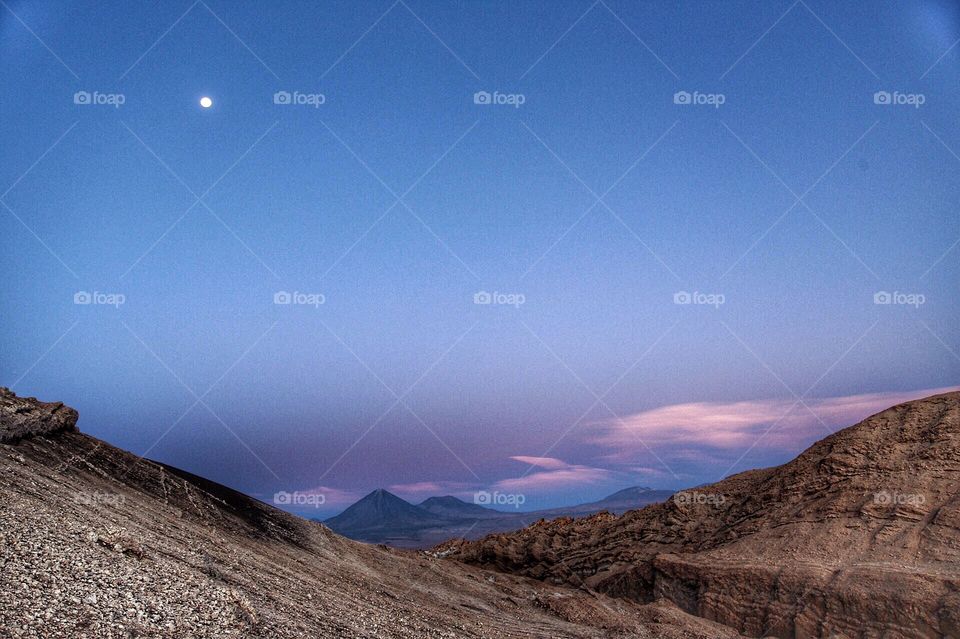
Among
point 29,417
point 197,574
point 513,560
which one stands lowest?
point 513,560

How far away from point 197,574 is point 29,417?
1021 centimetres

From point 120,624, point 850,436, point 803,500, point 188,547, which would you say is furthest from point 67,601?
point 850,436

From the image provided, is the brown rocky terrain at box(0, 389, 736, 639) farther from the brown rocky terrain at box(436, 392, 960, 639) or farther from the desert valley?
the brown rocky terrain at box(436, 392, 960, 639)

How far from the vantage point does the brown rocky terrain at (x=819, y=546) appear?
1984cm

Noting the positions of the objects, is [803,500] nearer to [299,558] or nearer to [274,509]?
[299,558]

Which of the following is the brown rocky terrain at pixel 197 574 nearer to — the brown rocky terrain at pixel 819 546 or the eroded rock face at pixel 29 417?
the eroded rock face at pixel 29 417

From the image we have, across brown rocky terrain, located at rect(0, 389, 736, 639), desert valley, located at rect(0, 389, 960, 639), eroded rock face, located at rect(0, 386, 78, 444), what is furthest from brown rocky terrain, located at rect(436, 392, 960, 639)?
eroded rock face, located at rect(0, 386, 78, 444)

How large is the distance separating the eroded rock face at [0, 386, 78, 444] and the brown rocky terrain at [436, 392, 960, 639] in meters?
20.9

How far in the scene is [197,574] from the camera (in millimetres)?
12062

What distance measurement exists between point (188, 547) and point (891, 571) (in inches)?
770

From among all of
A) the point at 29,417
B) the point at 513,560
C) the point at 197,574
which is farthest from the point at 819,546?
the point at 29,417

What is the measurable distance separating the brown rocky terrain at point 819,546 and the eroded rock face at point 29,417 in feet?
68.7

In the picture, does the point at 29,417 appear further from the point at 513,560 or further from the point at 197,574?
the point at 513,560

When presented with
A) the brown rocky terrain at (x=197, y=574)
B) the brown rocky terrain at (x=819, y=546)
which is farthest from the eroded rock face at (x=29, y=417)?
the brown rocky terrain at (x=819, y=546)
